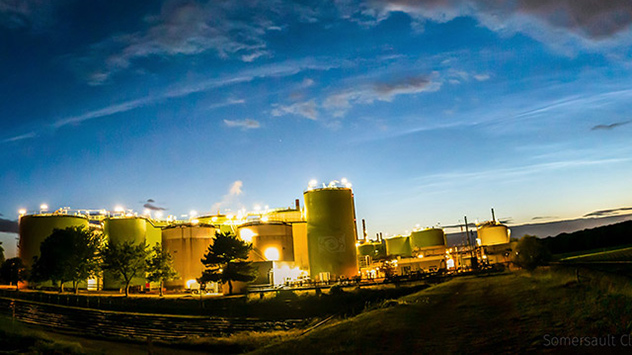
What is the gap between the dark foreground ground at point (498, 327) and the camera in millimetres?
14180

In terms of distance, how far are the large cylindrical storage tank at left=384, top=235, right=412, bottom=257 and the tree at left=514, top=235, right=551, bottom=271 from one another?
2524 inches

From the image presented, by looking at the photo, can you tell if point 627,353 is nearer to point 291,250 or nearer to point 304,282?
point 304,282

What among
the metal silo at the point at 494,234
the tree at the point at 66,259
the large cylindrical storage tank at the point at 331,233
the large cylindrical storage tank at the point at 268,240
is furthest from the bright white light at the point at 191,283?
the metal silo at the point at 494,234

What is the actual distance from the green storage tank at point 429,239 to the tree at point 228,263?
53591mm

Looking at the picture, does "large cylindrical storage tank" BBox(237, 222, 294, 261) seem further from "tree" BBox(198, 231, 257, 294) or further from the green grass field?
the green grass field

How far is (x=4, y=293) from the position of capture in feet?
195

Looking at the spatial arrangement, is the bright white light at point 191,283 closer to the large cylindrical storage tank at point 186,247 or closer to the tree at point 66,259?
the large cylindrical storage tank at point 186,247

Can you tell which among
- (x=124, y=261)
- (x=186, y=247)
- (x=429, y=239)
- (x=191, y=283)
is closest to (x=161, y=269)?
(x=124, y=261)

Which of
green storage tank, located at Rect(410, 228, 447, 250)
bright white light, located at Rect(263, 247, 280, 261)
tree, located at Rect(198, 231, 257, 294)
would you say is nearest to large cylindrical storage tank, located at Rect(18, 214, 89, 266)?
tree, located at Rect(198, 231, 257, 294)

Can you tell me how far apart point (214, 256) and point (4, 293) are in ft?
89.1

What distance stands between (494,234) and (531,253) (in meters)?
46.1

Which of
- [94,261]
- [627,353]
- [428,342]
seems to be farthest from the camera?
[94,261]

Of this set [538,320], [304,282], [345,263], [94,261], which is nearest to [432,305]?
[538,320]

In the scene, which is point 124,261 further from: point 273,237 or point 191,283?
point 273,237
